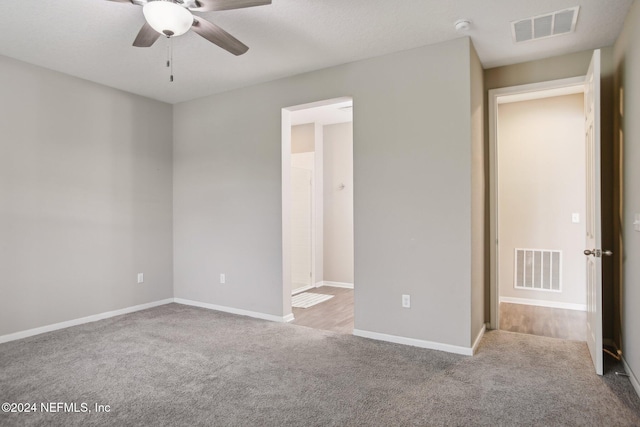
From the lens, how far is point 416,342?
3334mm

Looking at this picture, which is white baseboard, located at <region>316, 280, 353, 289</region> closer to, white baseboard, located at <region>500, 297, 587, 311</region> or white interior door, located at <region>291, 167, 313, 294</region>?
white interior door, located at <region>291, 167, 313, 294</region>

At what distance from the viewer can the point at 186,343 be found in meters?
3.42

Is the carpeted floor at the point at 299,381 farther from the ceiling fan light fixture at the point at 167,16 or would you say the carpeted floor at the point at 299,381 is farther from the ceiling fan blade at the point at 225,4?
the ceiling fan blade at the point at 225,4

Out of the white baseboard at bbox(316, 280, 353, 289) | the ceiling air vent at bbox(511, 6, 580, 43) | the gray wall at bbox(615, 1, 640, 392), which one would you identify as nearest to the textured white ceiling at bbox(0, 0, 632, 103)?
the ceiling air vent at bbox(511, 6, 580, 43)

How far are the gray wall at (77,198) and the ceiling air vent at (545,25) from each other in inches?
161

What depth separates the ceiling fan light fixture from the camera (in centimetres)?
213

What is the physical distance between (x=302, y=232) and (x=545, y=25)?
4150 millimetres

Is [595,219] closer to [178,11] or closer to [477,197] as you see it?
[477,197]

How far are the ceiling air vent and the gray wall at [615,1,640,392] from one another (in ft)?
1.16

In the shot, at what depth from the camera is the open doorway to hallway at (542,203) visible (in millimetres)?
4754

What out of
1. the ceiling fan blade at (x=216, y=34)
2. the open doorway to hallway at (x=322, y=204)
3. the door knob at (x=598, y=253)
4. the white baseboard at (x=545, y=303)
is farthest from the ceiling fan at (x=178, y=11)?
the white baseboard at (x=545, y=303)

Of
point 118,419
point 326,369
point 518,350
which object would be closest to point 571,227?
point 518,350

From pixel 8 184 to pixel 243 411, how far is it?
10.1ft

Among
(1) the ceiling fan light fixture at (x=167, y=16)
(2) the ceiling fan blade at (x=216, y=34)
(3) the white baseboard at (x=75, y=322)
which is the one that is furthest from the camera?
(3) the white baseboard at (x=75, y=322)
